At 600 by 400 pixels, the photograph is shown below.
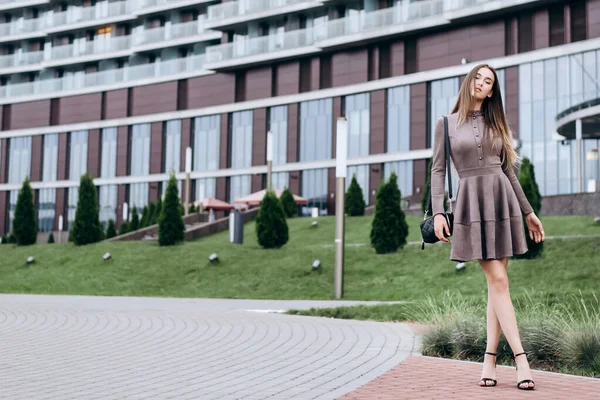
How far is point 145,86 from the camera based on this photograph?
59375 millimetres

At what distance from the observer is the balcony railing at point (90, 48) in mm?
60719

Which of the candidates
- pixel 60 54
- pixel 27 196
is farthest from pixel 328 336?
pixel 60 54

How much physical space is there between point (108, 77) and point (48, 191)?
33.6ft

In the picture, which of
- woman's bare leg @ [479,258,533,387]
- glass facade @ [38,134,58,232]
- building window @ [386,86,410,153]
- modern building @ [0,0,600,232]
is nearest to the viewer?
woman's bare leg @ [479,258,533,387]

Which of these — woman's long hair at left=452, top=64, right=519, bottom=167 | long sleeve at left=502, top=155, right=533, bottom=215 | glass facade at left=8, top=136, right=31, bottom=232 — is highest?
glass facade at left=8, top=136, right=31, bottom=232

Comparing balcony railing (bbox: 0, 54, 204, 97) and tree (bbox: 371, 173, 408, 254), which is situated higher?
balcony railing (bbox: 0, 54, 204, 97)

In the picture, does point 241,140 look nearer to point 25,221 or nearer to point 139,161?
point 139,161

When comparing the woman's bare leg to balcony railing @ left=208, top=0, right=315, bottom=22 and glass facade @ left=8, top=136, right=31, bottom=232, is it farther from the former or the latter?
glass facade @ left=8, top=136, right=31, bottom=232

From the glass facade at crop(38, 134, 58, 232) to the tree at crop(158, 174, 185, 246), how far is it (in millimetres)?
37129

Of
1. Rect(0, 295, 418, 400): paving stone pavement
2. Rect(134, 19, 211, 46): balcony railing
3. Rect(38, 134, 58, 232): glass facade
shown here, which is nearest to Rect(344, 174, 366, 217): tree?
Rect(134, 19, 211, 46): balcony railing

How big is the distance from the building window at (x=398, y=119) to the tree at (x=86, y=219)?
67.7 feet

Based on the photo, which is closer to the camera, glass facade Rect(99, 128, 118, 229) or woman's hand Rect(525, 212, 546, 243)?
woman's hand Rect(525, 212, 546, 243)

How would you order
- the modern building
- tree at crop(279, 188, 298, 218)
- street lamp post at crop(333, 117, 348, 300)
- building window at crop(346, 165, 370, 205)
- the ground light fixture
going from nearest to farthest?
street lamp post at crop(333, 117, 348, 300)
the ground light fixture
tree at crop(279, 188, 298, 218)
the modern building
building window at crop(346, 165, 370, 205)

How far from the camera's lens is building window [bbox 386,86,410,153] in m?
46.8
